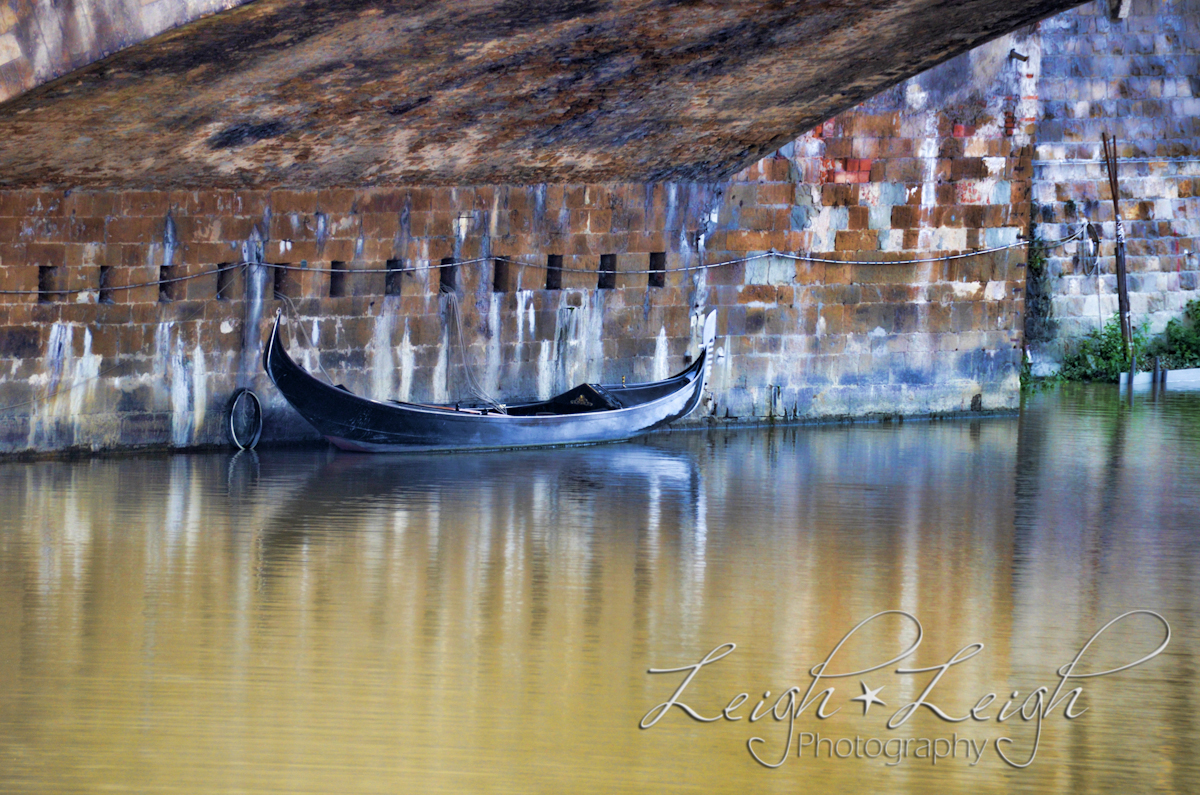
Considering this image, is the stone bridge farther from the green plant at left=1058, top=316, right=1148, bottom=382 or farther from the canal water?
the green plant at left=1058, top=316, right=1148, bottom=382

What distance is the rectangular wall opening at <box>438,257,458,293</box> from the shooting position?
11.7 meters

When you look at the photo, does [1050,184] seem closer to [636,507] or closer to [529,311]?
[529,311]

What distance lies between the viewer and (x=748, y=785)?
16.3 ft

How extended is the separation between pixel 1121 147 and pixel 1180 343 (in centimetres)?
235

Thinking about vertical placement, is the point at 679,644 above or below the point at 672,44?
below

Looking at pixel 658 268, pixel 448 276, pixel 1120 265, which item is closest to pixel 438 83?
pixel 448 276

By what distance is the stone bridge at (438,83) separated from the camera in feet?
23.8

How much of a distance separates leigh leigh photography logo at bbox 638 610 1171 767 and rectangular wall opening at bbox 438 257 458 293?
588 cm

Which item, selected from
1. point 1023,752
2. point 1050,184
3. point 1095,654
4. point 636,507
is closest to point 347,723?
point 1023,752

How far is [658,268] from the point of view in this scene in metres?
12.6

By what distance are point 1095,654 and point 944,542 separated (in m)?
2.24

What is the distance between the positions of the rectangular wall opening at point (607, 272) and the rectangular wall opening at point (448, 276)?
129 centimetres

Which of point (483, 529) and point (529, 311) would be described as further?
point (529, 311)

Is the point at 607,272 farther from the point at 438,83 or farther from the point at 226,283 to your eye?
the point at 438,83
